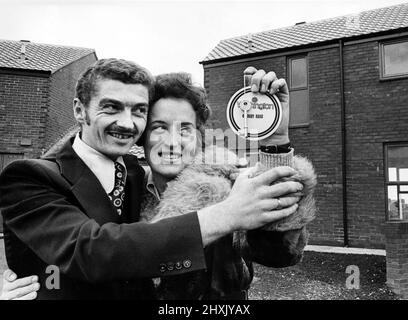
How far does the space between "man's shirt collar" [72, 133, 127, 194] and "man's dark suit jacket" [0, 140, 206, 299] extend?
25mm

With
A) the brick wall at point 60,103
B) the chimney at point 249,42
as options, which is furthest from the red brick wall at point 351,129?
the brick wall at point 60,103

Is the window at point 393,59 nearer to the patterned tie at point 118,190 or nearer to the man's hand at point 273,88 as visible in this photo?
the man's hand at point 273,88

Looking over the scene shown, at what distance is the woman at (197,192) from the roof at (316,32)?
Answer: 5279 mm

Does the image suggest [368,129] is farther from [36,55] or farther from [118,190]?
[36,55]

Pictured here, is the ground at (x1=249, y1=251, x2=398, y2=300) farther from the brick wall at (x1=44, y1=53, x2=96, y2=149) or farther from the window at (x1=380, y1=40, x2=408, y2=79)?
the brick wall at (x1=44, y1=53, x2=96, y2=149)

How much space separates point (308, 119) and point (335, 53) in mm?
1143

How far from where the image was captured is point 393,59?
603 centimetres

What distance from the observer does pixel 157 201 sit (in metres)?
1.12

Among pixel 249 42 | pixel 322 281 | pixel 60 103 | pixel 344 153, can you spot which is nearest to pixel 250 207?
pixel 322 281

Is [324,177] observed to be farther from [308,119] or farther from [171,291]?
[171,291]

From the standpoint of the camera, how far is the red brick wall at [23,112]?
275 inches

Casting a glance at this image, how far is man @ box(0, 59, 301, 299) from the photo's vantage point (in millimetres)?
791

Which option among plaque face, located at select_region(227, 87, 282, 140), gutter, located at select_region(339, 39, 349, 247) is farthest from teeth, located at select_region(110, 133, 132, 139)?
gutter, located at select_region(339, 39, 349, 247)
